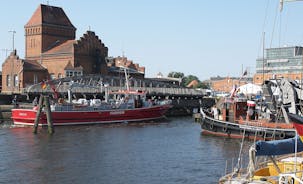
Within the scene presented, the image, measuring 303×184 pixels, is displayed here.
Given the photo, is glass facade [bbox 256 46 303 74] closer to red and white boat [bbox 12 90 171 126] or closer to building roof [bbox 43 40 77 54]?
building roof [bbox 43 40 77 54]

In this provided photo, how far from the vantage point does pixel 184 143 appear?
4812 centimetres

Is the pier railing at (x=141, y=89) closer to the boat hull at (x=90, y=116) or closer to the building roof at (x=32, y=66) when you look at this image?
the boat hull at (x=90, y=116)

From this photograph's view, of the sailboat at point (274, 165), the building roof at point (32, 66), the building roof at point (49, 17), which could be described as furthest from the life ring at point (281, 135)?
the building roof at point (49, 17)

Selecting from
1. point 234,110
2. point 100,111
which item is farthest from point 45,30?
point 234,110

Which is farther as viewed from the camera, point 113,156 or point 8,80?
point 8,80

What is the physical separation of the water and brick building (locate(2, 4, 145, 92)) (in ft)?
132

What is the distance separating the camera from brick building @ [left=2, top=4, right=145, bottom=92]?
317 feet

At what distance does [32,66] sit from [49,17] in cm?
1490

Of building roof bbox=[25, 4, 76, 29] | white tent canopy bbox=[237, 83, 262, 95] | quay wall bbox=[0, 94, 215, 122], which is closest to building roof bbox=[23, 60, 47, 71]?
building roof bbox=[25, 4, 76, 29]

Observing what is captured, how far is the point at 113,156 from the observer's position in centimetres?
3947

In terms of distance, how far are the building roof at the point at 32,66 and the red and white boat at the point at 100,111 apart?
24.1 m

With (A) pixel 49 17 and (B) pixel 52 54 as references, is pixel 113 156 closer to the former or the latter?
(B) pixel 52 54

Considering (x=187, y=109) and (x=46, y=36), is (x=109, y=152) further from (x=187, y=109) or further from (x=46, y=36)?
(x=46, y=36)

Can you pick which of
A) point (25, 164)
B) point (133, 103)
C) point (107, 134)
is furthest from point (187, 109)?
point (25, 164)
